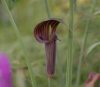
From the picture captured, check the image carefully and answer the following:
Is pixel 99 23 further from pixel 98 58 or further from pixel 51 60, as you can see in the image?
pixel 51 60

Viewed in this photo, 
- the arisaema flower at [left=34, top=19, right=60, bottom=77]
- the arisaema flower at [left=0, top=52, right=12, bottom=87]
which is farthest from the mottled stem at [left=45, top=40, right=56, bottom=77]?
the arisaema flower at [left=0, top=52, right=12, bottom=87]

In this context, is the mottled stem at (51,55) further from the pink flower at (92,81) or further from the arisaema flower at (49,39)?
the pink flower at (92,81)

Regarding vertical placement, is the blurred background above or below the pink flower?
above

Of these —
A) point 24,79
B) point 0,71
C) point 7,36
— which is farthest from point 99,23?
point 7,36

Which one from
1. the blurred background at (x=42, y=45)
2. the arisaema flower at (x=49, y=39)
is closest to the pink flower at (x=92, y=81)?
the blurred background at (x=42, y=45)

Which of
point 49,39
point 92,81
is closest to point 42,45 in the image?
point 92,81

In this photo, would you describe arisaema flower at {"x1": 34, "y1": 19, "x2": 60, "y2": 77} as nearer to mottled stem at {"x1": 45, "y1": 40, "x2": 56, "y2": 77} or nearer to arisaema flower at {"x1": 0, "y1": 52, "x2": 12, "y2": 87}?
mottled stem at {"x1": 45, "y1": 40, "x2": 56, "y2": 77}

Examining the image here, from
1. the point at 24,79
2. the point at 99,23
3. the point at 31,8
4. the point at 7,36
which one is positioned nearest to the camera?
the point at 24,79

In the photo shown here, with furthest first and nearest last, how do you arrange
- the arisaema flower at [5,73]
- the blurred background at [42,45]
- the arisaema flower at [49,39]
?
the blurred background at [42,45], the arisaema flower at [5,73], the arisaema flower at [49,39]

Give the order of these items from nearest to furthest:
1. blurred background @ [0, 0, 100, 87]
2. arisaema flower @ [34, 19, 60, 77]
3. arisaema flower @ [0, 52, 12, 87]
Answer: arisaema flower @ [34, 19, 60, 77], arisaema flower @ [0, 52, 12, 87], blurred background @ [0, 0, 100, 87]
